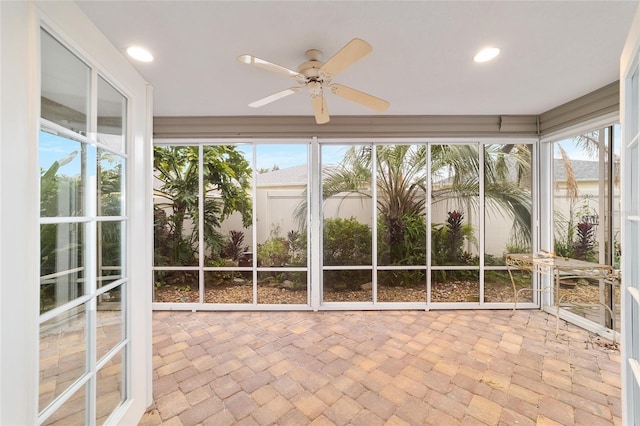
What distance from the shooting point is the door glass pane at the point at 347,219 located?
11.5 ft

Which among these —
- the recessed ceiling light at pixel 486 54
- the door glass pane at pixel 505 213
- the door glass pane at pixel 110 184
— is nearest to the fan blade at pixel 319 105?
the recessed ceiling light at pixel 486 54

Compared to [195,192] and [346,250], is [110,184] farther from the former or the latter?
[346,250]

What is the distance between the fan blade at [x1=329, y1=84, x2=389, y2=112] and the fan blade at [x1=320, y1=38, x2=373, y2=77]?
170 millimetres

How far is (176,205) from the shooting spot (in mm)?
3525

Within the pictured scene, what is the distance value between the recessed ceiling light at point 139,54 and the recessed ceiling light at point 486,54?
2.46 meters

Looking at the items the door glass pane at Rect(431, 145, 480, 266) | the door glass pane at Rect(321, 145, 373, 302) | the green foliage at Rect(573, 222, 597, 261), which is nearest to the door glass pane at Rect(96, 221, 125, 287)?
the door glass pane at Rect(321, 145, 373, 302)

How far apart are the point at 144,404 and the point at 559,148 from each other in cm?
481

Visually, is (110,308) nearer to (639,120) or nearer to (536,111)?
(639,120)

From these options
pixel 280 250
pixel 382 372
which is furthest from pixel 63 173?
pixel 280 250

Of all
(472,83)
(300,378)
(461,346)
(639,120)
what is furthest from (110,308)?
(472,83)

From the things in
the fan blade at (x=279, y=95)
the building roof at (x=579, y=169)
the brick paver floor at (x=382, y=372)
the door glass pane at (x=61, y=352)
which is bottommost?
the brick paver floor at (x=382, y=372)

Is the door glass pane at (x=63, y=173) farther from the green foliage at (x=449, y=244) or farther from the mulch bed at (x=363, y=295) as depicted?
the green foliage at (x=449, y=244)

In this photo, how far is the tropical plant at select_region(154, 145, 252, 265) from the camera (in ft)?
11.5

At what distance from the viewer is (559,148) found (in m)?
3.21
